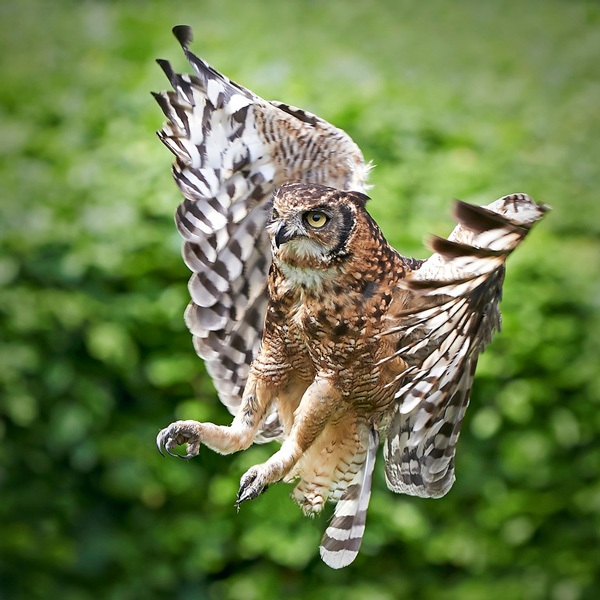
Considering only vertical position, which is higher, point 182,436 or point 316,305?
point 316,305

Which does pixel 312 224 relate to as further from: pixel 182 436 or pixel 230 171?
pixel 182 436

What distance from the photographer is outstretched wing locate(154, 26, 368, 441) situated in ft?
7.18

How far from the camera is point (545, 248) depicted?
4.26 m

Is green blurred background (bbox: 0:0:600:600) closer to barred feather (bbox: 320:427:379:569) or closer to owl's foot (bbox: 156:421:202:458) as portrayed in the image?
barred feather (bbox: 320:427:379:569)

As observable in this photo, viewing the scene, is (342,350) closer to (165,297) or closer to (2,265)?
(165,297)

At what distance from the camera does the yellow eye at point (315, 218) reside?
1.95m

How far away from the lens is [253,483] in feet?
6.92

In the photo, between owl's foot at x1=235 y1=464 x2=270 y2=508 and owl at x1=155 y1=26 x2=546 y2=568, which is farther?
owl's foot at x1=235 y1=464 x2=270 y2=508

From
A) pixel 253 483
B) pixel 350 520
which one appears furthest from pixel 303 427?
pixel 350 520

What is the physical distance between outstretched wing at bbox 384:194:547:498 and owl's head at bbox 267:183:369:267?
19cm

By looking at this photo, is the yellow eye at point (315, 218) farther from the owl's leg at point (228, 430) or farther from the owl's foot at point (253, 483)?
the owl's foot at point (253, 483)

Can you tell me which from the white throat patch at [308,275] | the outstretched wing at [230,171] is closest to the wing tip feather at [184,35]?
the outstretched wing at [230,171]

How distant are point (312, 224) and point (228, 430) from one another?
61 centimetres

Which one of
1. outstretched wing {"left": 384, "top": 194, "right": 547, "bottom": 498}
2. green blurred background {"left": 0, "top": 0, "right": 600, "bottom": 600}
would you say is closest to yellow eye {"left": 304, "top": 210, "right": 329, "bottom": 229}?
outstretched wing {"left": 384, "top": 194, "right": 547, "bottom": 498}
